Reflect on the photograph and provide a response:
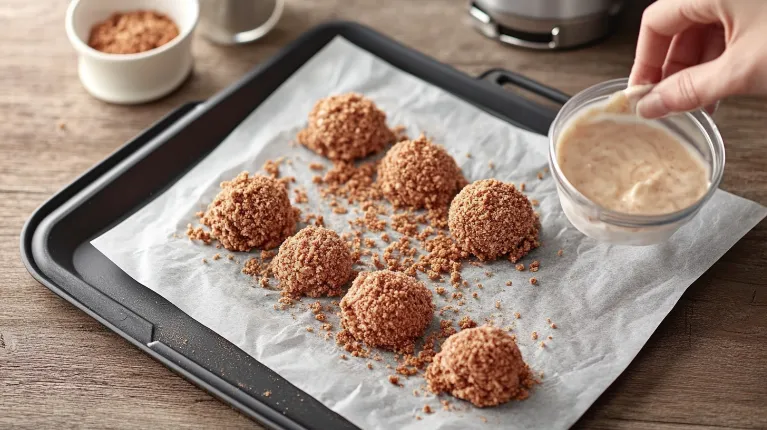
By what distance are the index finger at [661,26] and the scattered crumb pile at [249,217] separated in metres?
1.03

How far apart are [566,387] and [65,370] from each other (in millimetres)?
1264

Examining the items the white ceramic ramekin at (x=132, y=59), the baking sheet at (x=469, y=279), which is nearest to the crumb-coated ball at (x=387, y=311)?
the baking sheet at (x=469, y=279)

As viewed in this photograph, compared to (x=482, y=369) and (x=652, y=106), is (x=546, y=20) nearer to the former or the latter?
(x=652, y=106)

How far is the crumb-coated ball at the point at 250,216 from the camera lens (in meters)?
2.36

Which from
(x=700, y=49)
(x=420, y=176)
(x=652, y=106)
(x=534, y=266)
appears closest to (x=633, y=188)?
(x=652, y=106)

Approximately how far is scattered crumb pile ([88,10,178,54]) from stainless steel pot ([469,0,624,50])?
1.12 meters

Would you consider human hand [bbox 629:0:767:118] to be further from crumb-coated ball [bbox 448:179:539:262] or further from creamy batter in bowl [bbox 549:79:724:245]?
crumb-coated ball [bbox 448:179:539:262]

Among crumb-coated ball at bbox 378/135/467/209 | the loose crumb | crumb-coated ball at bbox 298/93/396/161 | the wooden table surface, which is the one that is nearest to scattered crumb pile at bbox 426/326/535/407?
the wooden table surface

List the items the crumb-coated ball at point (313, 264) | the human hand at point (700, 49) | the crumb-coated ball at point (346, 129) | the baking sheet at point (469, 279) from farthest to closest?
the crumb-coated ball at point (346, 129) → the crumb-coated ball at point (313, 264) → the baking sheet at point (469, 279) → the human hand at point (700, 49)

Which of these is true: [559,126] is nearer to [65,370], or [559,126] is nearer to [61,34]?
[65,370]

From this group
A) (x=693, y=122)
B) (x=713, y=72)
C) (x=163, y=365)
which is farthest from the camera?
(x=693, y=122)

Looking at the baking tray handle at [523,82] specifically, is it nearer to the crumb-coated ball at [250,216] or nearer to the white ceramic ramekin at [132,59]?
the crumb-coated ball at [250,216]

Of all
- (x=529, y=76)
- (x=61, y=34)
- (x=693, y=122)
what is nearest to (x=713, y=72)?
(x=693, y=122)

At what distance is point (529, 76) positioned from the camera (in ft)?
9.72
